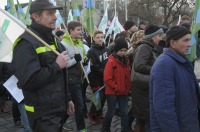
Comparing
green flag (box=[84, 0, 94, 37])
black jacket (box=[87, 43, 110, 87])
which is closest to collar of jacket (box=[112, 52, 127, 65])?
black jacket (box=[87, 43, 110, 87])

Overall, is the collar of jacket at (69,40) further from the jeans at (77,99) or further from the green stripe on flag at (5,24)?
the green stripe on flag at (5,24)

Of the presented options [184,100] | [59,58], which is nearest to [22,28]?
[59,58]

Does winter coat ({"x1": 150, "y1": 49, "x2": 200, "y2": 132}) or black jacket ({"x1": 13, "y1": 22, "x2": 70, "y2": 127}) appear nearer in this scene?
winter coat ({"x1": 150, "y1": 49, "x2": 200, "y2": 132})

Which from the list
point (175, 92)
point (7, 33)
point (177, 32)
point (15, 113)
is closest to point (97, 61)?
point (15, 113)

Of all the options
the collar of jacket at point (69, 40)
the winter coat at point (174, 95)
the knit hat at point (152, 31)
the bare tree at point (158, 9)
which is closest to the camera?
the winter coat at point (174, 95)

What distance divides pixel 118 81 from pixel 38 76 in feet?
7.99

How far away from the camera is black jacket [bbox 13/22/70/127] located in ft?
9.80

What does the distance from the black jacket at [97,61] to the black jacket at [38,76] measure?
123 inches

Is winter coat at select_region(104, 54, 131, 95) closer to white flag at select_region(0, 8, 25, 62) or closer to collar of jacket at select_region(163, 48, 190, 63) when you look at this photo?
white flag at select_region(0, 8, 25, 62)

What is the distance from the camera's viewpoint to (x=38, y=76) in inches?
117

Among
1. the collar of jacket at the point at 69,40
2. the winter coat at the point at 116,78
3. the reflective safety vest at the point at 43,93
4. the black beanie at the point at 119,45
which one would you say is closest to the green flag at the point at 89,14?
the collar of jacket at the point at 69,40

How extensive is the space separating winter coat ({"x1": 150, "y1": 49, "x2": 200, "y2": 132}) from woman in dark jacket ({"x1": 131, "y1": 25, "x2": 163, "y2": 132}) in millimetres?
1424

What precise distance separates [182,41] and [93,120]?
369cm

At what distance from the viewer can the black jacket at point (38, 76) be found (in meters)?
2.99
